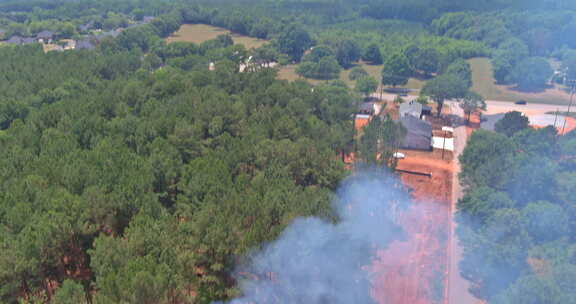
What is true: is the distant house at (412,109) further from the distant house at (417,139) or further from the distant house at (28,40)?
the distant house at (28,40)

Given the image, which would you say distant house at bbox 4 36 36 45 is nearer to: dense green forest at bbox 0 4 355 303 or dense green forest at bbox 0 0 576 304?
dense green forest at bbox 0 0 576 304

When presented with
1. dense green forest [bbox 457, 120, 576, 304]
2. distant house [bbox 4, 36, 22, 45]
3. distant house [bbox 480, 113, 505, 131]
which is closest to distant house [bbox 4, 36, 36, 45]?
distant house [bbox 4, 36, 22, 45]

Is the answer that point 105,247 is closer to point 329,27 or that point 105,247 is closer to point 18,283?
point 18,283

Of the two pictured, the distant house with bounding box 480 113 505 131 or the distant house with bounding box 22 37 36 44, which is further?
the distant house with bounding box 22 37 36 44

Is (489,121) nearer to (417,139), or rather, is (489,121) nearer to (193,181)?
(417,139)

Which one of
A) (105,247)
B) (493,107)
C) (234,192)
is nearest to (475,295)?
(234,192)

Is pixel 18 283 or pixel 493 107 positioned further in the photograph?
pixel 493 107
